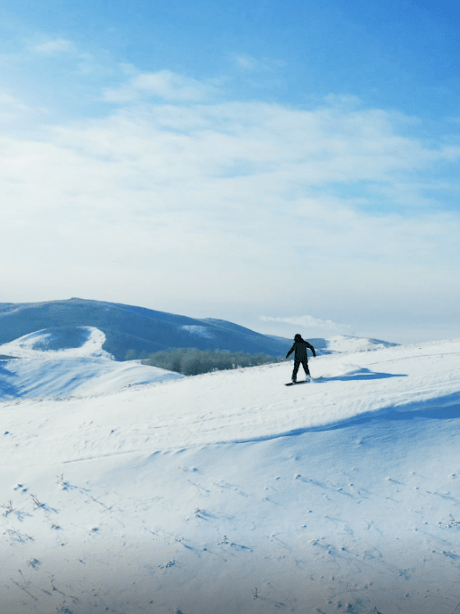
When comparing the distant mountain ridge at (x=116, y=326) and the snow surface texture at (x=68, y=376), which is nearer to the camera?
the snow surface texture at (x=68, y=376)

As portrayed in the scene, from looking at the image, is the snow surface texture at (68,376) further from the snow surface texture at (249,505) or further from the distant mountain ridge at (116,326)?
the distant mountain ridge at (116,326)

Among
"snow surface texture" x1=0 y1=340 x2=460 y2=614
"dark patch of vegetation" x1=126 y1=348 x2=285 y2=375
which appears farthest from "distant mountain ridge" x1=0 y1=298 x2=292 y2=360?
"snow surface texture" x1=0 y1=340 x2=460 y2=614

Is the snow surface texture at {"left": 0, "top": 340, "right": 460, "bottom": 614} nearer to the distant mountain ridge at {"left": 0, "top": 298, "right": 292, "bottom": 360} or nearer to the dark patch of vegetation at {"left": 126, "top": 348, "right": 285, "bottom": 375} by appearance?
the dark patch of vegetation at {"left": 126, "top": 348, "right": 285, "bottom": 375}

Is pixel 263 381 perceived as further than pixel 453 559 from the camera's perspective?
Yes

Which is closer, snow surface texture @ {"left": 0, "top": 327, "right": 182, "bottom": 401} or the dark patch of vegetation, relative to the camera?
snow surface texture @ {"left": 0, "top": 327, "right": 182, "bottom": 401}

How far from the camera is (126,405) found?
17031 mm

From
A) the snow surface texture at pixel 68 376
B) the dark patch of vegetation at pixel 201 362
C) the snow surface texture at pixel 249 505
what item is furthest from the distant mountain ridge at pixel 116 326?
the snow surface texture at pixel 249 505

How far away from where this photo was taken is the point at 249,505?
32.3 feet

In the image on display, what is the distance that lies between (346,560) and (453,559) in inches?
70.2

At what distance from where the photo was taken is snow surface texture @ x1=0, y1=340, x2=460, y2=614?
7.85 meters

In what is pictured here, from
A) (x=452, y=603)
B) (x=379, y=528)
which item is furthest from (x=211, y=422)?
(x=452, y=603)

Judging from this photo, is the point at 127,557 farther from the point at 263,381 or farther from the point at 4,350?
the point at 4,350

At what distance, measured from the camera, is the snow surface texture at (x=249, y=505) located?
7848 millimetres

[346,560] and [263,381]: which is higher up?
[263,381]
